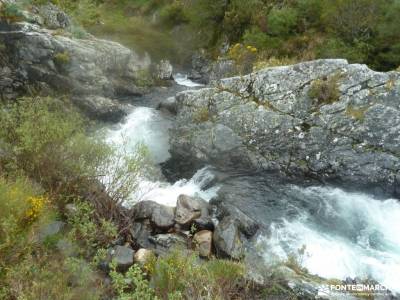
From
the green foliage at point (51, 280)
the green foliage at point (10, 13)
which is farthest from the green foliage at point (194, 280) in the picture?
the green foliage at point (10, 13)

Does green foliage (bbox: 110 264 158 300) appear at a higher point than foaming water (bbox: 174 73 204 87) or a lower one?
higher

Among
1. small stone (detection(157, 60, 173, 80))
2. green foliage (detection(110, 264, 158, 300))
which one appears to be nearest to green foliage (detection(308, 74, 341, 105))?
green foliage (detection(110, 264, 158, 300))

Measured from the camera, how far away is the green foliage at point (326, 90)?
11961 millimetres

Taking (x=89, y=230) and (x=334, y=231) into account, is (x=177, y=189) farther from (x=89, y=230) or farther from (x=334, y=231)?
(x=334, y=231)

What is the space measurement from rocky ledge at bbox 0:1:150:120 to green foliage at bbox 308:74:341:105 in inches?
300

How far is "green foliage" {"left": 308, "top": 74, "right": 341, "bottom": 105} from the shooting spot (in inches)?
471

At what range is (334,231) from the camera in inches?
375

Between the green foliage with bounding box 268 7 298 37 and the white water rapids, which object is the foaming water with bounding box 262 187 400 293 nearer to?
the white water rapids

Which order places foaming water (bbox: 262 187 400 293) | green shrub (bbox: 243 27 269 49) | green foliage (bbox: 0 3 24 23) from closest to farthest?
1. foaming water (bbox: 262 187 400 293)
2. green foliage (bbox: 0 3 24 23)
3. green shrub (bbox: 243 27 269 49)

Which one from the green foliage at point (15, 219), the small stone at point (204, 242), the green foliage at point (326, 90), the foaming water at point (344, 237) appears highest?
the green foliage at point (326, 90)

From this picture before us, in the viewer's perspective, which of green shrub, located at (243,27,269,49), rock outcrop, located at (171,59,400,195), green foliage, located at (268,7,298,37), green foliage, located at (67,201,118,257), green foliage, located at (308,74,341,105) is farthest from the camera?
green foliage, located at (268,7,298,37)

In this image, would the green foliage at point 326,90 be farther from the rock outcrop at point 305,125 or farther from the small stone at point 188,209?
the small stone at point 188,209

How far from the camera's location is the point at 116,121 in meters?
15.3

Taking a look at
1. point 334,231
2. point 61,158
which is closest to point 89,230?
point 61,158
